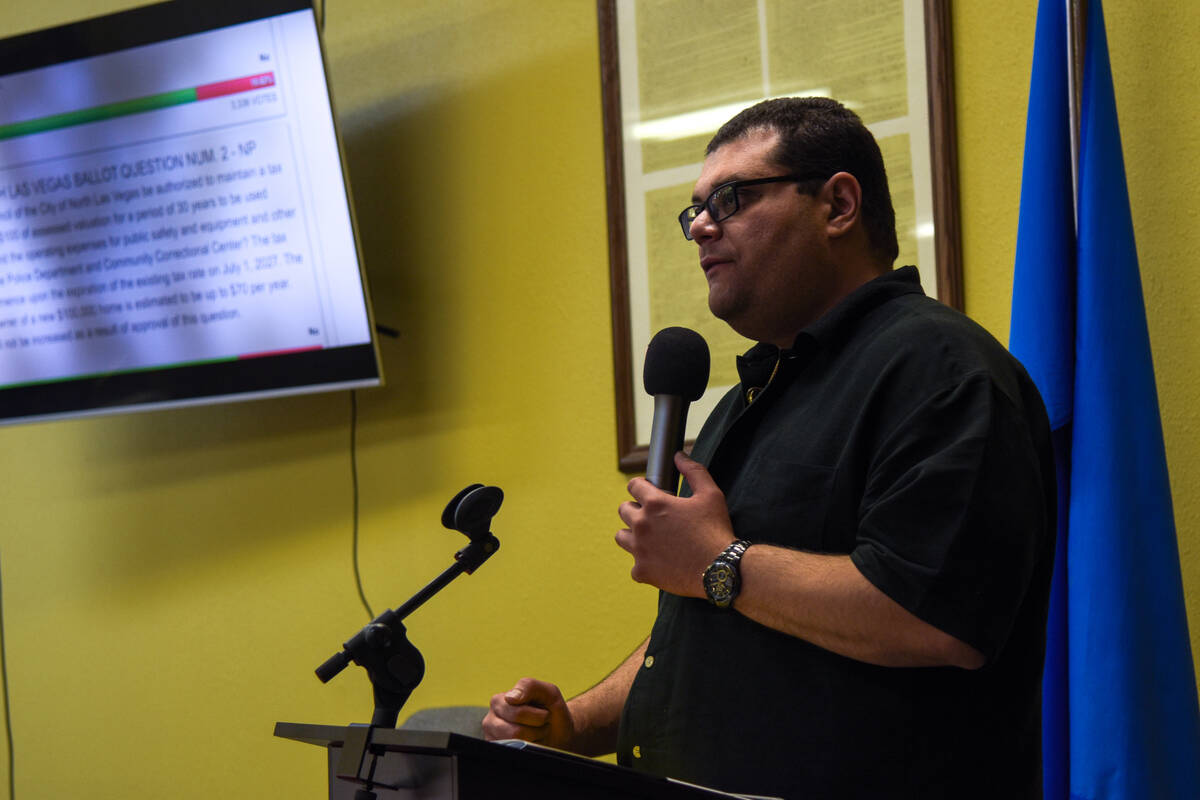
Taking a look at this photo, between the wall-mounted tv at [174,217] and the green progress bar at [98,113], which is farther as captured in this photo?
the green progress bar at [98,113]

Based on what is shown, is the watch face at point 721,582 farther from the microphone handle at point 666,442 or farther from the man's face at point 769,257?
the man's face at point 769,257

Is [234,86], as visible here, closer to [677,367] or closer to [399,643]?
[677,367]

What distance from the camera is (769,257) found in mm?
1680

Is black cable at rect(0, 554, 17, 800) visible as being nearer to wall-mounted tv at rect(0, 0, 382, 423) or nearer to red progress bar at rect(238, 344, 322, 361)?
wall-mounted tv at rect(0, 0, 382, 423)

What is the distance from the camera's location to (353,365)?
2.74 meters

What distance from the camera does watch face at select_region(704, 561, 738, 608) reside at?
1356 mm

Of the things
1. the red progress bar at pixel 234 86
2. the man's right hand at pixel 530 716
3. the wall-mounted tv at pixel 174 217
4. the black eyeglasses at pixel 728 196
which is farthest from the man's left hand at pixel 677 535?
the red progress bar at pixel 234 86

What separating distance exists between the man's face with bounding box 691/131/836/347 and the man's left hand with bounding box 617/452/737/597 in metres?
0.33

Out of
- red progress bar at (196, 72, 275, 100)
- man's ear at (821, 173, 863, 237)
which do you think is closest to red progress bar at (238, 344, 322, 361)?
red progress bar at (196, 72, 275, 100)

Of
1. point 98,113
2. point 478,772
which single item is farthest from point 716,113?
point 478,772

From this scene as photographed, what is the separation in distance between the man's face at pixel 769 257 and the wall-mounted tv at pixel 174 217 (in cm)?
119

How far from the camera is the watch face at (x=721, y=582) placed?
4.45 ft

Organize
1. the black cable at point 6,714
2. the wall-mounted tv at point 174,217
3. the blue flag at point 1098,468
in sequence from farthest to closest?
the black cable at point 6,714, the wall-mounted tv at point 174,217, the blue flag at point 1098,468

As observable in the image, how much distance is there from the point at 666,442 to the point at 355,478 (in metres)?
1.50
